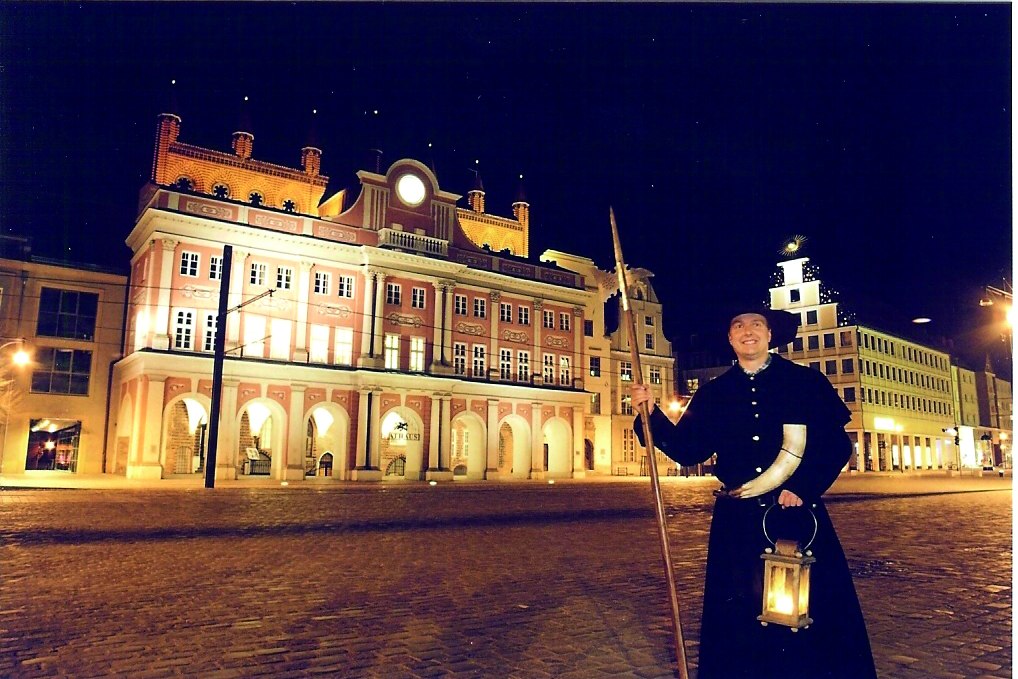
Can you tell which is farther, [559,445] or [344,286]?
[559,445]

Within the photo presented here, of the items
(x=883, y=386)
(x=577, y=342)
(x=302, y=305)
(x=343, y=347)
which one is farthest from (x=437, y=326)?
(x=883, y=386)

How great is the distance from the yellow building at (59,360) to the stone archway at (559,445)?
21.2 m

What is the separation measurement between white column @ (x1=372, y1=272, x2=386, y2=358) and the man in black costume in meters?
31.1

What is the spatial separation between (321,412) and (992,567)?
31120 millimetres

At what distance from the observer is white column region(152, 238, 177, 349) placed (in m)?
28.7

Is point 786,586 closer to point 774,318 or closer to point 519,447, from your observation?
point 774,318

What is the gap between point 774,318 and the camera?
3.59 metres

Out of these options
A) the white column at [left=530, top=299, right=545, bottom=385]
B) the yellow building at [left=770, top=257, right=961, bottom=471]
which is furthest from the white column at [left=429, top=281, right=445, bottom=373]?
the yellow building at [left=770, top=257, right=961, bottom=471]

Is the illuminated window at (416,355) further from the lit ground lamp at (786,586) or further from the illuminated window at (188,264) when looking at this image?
the lit ground lamp at (786,586)

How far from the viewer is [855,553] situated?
9375 millimetres

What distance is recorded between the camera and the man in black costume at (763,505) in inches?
122

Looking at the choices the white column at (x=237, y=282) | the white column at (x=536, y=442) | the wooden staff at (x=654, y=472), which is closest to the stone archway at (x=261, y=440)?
the white column at (x=237, y=282)

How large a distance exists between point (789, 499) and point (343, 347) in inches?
1256

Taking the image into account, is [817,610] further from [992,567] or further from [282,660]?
[992,567]
